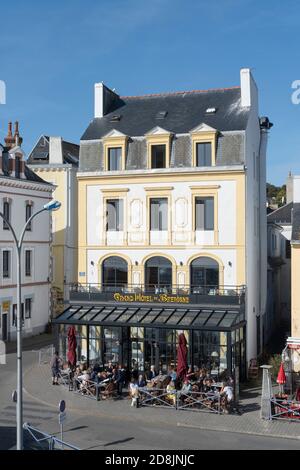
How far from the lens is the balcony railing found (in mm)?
27156

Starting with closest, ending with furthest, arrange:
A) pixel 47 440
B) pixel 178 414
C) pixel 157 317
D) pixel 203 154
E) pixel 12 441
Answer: pixel 47 440 → pixel 12 441 → pixel 178 414 → pixel 157 317 → pixel 203 154

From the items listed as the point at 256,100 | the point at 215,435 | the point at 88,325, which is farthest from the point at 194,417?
the point at 256,100

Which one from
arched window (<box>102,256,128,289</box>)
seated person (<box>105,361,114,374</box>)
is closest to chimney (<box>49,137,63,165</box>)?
arched window (<box>102,256,128,289</box>)

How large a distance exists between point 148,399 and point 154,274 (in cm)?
801

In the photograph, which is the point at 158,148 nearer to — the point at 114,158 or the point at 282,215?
the point at 114,158

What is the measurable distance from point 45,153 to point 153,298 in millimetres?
22614

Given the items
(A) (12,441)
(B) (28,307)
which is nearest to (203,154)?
(A) (12,441)

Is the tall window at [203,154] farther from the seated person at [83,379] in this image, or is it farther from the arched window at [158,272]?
the seated person at [83,379]

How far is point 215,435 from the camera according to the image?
19578 millimetres

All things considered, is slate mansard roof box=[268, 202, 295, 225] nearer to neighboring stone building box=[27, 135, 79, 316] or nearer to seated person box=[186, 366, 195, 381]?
neighboring stone building box=[27, 135, 79, 316]

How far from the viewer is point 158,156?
30.0 m

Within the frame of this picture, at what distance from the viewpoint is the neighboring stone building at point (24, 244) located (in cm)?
3659

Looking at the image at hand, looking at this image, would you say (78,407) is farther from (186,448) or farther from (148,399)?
(186,448)

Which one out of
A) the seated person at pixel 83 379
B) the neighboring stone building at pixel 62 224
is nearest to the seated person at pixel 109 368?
the seated person at pixel 83 379
